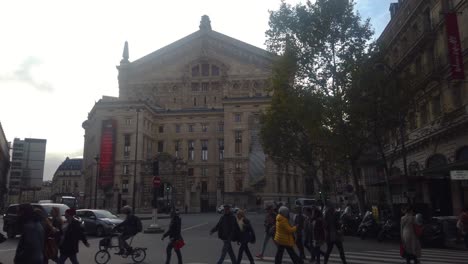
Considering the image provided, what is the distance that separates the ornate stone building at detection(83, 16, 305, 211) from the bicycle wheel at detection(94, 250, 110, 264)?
46853 mm

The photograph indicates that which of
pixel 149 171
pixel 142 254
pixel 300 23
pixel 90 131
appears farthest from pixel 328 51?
pixel 90 131

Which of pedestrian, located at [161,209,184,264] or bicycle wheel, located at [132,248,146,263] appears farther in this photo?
bicycle wheel, located at [132,248,146,263]

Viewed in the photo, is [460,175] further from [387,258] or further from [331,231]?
[331,231]

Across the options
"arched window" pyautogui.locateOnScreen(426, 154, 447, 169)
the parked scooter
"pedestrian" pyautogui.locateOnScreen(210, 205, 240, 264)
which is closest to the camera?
"pedestrian" pyautogui.locateOnScreen(210, 205, 240, 264)

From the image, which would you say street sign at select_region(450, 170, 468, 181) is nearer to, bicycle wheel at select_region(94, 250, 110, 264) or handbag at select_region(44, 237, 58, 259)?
bicycle wheel at select_region(94, 250, 110, 264)

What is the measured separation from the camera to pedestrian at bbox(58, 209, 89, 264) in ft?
30.7

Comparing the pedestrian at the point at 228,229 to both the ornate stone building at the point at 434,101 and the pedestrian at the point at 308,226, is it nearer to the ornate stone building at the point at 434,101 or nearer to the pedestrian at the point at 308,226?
the pedestrian at the point at 308,226

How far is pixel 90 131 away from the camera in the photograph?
80688 millimetres

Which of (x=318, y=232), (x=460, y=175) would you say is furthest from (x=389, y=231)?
(x=318, y=232)

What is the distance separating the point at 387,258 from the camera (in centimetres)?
1324

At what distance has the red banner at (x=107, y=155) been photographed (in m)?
66.1

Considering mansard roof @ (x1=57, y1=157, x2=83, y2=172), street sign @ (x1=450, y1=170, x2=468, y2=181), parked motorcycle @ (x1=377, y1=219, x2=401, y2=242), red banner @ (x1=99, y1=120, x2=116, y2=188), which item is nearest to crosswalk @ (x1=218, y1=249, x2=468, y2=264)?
street sign @ (x1=450, y1=170, x2=468, y2=181)

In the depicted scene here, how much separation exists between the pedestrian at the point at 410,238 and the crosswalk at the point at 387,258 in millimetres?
1993

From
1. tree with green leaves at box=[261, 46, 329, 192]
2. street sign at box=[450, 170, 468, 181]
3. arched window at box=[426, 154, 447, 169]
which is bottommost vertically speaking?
street sign at box=[450, 170, 468, 181]
